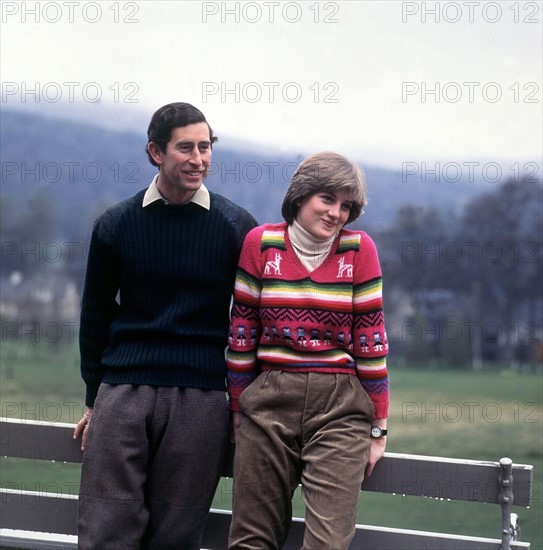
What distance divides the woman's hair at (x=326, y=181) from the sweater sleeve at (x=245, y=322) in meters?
0.14

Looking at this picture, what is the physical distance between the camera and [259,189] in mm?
18469

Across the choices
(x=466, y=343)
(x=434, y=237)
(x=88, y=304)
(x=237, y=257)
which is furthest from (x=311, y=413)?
(x=466, y=343)

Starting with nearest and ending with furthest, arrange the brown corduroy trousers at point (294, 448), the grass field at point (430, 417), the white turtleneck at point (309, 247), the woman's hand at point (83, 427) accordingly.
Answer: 1. the brown corduroy trousers at point (294, 448)
2. the white turtleneck at point (309, 247)
3. the woman's hand at point (83, 427)
4. the grass field at point (430, 417)

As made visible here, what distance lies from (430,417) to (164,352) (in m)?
25.5

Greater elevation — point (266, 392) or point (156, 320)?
point (156, 320)

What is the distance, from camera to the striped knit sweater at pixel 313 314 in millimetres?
2240

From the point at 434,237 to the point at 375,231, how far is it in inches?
Answer: 180

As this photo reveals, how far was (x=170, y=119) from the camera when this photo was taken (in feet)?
7.64

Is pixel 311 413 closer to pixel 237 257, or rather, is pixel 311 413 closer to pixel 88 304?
pixel 237 257

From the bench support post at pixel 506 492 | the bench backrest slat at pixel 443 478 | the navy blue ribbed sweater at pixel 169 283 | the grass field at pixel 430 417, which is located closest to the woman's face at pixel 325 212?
the navy blue ribbed sweater at pixel 169 283

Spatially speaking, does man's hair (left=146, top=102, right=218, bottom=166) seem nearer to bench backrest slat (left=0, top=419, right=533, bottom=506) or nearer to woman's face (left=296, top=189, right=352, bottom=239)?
woman's face (left=296, top=189, right=352, bottom=239)

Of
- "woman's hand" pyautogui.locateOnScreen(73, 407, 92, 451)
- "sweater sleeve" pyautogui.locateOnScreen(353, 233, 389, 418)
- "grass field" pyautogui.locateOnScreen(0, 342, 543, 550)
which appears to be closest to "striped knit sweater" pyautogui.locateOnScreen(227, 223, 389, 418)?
"sweater sleeve" pyautogui.locateOnScreen(353, 233, 389, 418)

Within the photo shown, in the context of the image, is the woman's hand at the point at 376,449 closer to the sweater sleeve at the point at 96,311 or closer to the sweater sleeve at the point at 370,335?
the sweater sleeve at the point at 370,335

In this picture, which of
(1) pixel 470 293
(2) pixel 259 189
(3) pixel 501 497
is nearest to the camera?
(3) pixel 501 497
